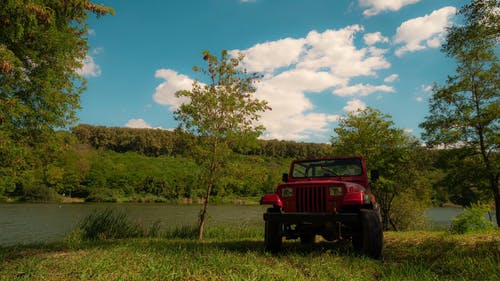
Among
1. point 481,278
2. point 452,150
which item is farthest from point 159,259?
point 452,150

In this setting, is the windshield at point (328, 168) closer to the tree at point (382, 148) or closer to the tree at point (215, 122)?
the tree at point (215, 122)

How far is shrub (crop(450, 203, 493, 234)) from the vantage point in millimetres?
10047

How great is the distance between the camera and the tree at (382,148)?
60.7 ft

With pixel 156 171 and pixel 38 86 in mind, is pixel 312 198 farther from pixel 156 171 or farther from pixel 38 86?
pixel 156 171

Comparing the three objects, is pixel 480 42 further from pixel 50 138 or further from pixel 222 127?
pixel 50 138

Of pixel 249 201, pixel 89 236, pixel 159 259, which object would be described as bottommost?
pixel 249 201

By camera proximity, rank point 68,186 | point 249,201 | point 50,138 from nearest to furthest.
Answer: point 50,138 < point 68,186 < point 249,201

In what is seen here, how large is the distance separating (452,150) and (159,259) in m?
16.9

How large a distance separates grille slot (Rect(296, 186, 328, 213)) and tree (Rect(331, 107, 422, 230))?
1302 centimetres

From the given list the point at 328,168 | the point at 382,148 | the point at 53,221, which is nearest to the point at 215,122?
the point at 328,168

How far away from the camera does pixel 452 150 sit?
16.9m

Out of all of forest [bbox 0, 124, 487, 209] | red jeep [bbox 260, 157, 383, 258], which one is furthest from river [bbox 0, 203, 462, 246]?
red jeep [bbox 260, 157, 383, 258]

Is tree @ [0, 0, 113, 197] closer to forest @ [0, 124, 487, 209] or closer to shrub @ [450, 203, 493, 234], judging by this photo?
forest @ [0, 124, 487, 209]

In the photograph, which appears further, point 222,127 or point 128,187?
point 128,187
